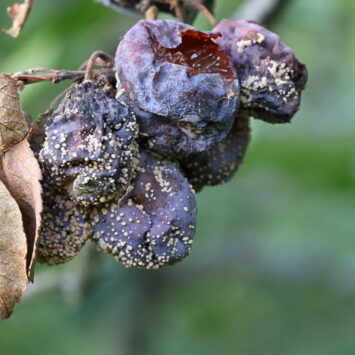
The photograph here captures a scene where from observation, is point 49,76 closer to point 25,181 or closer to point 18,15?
point 25,181

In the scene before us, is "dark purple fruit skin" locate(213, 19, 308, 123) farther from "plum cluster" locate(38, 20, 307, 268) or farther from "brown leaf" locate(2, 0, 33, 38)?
"brown leaf" locate(2, 0, 33, 38)

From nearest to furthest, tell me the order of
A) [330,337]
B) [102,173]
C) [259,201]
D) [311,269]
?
[102,173] → [311,269] → [259,201] → [330,337]

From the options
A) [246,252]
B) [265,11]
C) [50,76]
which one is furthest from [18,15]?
[246,252]

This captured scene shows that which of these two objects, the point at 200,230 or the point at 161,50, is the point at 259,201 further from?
the point at 161,50

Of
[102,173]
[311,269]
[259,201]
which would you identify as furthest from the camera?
[259,201]

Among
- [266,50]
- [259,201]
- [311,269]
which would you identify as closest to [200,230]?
[259,201]

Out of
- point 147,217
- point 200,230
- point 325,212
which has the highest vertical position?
point 147,217

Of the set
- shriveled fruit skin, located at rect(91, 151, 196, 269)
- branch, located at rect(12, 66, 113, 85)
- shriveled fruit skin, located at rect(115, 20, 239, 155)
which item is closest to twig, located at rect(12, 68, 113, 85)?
branch, located at rect(12, 66, 113, 85)
